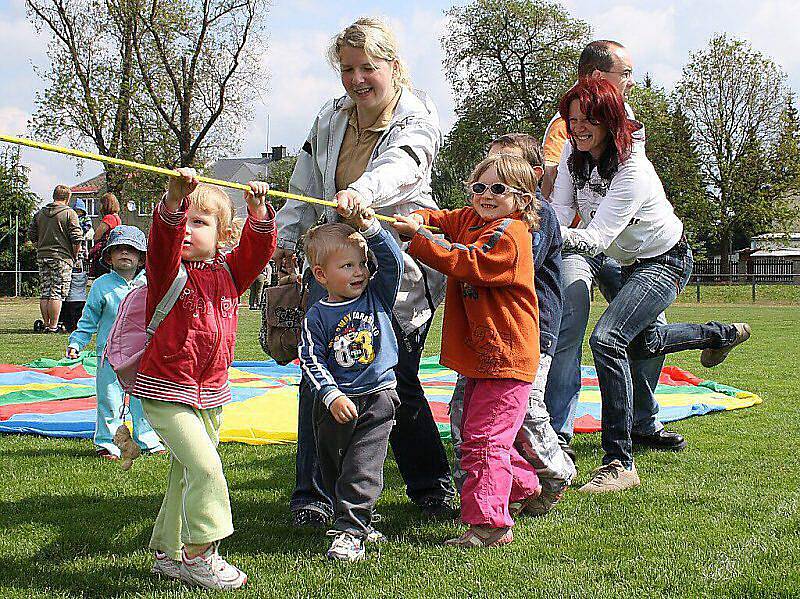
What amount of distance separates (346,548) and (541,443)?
1072 millimetres

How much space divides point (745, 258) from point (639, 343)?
6600 centimetres

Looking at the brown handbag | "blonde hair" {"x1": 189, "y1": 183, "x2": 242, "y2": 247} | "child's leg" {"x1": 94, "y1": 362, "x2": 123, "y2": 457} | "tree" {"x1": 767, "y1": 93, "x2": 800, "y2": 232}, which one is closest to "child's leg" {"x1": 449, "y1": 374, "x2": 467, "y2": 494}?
the brown handbag

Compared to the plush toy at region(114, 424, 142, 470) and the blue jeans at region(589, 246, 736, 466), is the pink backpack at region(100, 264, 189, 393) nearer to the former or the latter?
the plush toy at region(114, 424, 142, 470)

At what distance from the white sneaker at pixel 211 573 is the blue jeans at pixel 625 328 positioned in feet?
7.59

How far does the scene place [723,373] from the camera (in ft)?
31.1

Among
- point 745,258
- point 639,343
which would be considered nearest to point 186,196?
point 639,343

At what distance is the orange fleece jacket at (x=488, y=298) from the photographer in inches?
145

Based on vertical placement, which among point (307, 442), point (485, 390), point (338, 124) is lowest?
point (307, 442)

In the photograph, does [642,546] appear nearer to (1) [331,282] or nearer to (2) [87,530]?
(1) [331,282]

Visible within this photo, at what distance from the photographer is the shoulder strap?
10.8 feet

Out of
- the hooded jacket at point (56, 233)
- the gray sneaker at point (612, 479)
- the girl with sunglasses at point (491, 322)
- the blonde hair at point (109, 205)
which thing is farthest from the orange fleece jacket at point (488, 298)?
the hooded jacket at point (56, 233)

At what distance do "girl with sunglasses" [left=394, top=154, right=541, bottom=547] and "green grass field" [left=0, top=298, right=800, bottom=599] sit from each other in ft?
0.70

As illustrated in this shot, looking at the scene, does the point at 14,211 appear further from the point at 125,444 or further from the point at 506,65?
the point at 125,444

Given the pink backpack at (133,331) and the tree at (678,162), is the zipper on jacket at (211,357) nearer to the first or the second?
the pink backpack at (133,331)
